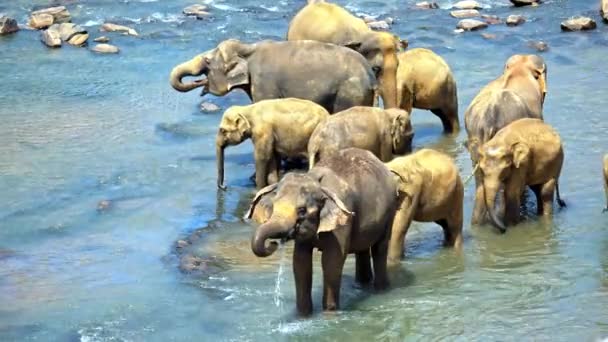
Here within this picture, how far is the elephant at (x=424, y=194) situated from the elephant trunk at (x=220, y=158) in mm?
2629

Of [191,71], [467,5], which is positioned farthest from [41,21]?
[191,71]

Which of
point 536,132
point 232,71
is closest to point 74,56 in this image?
point 232,71

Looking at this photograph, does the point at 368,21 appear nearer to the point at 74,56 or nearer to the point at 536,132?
the point at 74,56

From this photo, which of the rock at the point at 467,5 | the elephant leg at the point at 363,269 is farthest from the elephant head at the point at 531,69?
the rock at the point at 467,5

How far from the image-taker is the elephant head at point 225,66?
551 inches

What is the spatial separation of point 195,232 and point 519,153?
2922 mm

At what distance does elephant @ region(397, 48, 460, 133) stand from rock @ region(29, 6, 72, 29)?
26.8 ft

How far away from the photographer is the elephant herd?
9273mm

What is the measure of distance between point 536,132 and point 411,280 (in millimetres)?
2043

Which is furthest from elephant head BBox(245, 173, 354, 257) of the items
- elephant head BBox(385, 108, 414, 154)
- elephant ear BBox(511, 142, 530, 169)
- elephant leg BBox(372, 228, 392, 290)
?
elephant head BBox(385, 108, 414, 154)

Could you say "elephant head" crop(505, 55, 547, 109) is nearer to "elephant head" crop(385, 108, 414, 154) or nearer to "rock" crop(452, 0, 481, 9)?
"elephant head" crop(385, 108, 414, 154)

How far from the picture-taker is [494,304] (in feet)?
32.7

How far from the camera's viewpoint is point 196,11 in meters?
22.0

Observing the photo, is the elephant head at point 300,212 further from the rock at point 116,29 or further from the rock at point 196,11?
the rock at point 196,11
